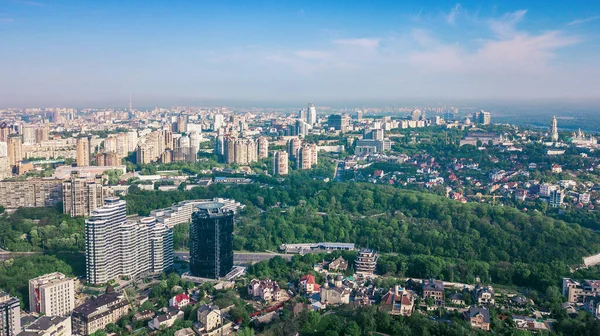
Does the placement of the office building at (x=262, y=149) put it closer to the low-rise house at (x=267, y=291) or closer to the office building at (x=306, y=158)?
the office building at (x=306, y=158)

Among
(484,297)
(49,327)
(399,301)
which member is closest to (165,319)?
(49,327)

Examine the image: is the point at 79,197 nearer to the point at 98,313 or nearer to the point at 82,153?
the point at 98,313

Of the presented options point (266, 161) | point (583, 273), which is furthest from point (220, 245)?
point (266, 161)

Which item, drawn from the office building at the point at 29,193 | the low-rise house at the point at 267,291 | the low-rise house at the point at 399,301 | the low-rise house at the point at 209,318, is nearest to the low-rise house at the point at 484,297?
the low-rise house at the point at 399,301

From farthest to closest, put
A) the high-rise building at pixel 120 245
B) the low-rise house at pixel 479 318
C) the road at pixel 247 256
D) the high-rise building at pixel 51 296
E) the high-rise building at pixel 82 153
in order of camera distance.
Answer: the high-rise building at pixel 82 153
the road at pixel 247 256
the high-rise building at pixel 120 245
the high-rise building at pixel 51 296
the low-rise house at pixel 479 318

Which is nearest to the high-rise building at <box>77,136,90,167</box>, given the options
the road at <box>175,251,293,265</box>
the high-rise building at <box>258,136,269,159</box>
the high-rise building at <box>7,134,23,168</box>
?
the high-rise building at <box>7,134,23,168</box>

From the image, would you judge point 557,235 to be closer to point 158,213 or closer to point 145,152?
point 158,213

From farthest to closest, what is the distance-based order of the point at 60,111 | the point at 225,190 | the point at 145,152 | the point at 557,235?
the point at 60,111, the point at 145,152, the point at 225,190, the point at 557,235
